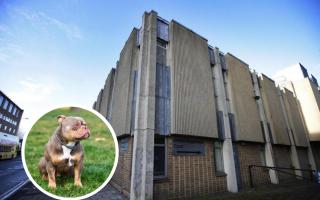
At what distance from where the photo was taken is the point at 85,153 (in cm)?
133

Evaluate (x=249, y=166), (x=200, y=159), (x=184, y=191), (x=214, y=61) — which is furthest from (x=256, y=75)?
(x=184, y=191)

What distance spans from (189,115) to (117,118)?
12.6 ft

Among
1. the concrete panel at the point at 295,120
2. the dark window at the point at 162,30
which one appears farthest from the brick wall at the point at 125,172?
the concrete panel at the point at 295,120

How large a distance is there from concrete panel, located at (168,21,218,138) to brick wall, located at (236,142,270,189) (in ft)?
9.08

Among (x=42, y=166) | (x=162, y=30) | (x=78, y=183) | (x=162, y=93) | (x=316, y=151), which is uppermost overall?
(x=162, y=30)

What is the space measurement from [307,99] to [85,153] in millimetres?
23761

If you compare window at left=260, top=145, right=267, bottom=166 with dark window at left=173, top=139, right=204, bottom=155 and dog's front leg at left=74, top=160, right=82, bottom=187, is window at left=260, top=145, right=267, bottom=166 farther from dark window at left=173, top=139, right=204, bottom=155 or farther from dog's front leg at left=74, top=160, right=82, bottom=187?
dog's front leg at left=74, top=160, right=82, bottom=187

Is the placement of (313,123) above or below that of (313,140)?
above

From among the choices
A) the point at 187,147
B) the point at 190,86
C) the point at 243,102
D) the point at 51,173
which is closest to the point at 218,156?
the point at 187,147

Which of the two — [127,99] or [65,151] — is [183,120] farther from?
[65,151]

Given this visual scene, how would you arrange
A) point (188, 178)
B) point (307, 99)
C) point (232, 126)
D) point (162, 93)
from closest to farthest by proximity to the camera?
1. point (188, 178)
2. point (162, 93)
3. point (232, 126)
4. point (307, 99)

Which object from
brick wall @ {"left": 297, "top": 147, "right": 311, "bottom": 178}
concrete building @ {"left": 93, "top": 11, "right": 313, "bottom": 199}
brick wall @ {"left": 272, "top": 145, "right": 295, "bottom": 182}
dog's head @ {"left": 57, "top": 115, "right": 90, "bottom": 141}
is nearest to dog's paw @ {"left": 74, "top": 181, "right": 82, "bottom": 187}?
dog's head @ {"left": 57, "top": 115, "right": 90, "bottom": 141}

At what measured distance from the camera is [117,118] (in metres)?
9.11

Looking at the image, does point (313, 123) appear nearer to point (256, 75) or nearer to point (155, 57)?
point (256, 75)
